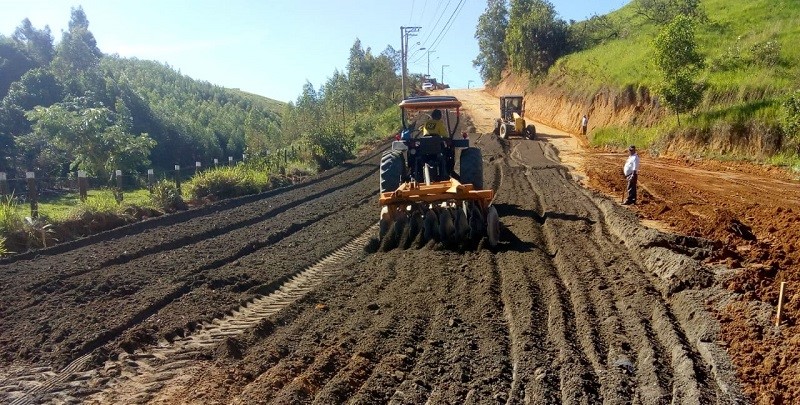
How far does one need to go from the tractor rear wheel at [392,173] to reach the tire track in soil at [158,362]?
4209 millimetres

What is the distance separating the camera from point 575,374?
5270mm

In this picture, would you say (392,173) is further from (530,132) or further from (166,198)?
(530,132)

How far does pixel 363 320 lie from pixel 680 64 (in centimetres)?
2097

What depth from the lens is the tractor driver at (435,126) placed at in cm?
1162

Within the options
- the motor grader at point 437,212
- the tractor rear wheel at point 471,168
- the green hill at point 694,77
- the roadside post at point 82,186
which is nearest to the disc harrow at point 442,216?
the motor grader at point 437,212

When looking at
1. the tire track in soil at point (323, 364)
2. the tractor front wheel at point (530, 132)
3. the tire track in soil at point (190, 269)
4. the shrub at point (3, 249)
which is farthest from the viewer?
the tractor front wheel at point (530, 132)

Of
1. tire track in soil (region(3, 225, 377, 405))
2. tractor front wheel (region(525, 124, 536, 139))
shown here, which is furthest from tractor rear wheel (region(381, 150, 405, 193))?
tractor front wheel (region(525, 124, 536, 139))

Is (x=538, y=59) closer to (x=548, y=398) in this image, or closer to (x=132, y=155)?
(x=132, y=155)

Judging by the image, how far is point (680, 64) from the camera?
23.7 metres

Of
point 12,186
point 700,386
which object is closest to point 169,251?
point 700,386

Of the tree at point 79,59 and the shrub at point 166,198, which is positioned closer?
the shrub at point 166,198

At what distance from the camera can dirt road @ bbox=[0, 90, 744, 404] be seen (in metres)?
5.12

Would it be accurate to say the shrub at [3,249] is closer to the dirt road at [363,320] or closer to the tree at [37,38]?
the dirt road at [363,320]

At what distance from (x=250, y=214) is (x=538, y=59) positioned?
36.4 meters
